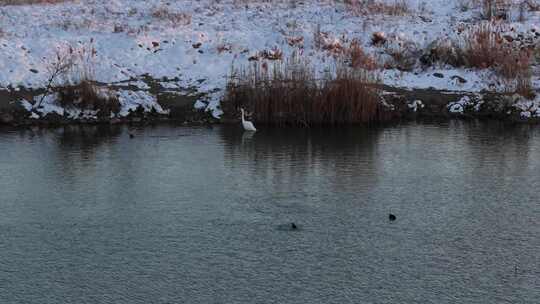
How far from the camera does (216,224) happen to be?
437 inches

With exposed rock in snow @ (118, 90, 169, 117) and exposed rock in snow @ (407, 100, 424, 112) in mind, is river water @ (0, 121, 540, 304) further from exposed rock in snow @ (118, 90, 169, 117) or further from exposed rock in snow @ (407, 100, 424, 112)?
exposed rock in snow @ (407, 100, 424, 112)

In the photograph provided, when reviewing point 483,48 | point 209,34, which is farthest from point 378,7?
point 209,34

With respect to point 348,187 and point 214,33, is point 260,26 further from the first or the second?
point 348,187

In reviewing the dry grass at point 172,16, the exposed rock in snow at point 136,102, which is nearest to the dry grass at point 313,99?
the exposed rock in snow at point 136,102

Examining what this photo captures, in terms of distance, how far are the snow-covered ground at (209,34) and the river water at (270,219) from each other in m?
4.63

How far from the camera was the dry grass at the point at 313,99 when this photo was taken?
1977 cm

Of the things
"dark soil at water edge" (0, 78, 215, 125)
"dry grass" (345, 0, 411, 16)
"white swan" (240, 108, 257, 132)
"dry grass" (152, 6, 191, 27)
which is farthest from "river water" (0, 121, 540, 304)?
"dry grass" (345, 0, 411, 16)

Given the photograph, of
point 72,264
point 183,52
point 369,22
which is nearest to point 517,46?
point 369,22

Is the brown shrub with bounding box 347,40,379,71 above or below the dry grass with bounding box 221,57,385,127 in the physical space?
above

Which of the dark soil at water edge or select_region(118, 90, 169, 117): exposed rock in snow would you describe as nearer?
the dark soil at water edge

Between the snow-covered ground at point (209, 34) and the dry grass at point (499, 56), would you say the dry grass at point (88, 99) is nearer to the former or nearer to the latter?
the snow-covered ground at point (209, 34)

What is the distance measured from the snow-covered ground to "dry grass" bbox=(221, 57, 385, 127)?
4.37 ft

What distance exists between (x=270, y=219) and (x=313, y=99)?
28.7ft

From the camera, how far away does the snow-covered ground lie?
874 inches
